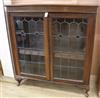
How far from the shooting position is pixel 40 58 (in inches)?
70.0

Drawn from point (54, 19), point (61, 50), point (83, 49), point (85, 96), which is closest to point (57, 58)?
point (61, 50)

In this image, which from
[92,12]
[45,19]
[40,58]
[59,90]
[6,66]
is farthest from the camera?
[6,66]

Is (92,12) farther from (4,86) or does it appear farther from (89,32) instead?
(4,86)

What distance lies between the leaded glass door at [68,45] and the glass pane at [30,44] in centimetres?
13

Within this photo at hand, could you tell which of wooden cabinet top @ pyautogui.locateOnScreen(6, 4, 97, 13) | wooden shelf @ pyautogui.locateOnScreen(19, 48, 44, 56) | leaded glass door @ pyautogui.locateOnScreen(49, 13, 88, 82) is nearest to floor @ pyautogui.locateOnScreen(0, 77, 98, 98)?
leaded glass door @ pyautogui.locateOnScreen(49, 13, 88, 82)

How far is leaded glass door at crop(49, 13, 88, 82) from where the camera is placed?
150cm

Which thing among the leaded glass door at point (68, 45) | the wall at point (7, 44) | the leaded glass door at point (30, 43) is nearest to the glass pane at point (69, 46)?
the leaded glass door at point (68, 45)

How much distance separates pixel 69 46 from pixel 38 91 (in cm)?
73

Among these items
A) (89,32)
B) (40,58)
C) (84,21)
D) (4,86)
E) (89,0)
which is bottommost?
(4,86)

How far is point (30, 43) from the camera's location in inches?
68.0

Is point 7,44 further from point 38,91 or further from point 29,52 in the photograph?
point 38,91

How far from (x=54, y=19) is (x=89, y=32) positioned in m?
0.36

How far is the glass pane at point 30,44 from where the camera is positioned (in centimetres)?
162

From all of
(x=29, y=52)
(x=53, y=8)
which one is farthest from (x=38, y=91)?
(x=53, y=8)
